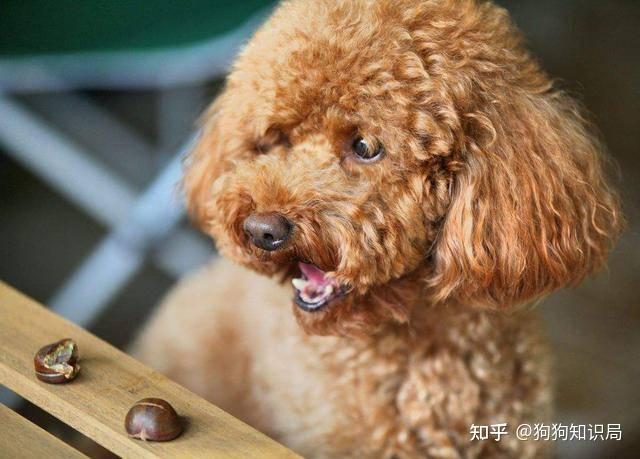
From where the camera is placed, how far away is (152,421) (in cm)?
85

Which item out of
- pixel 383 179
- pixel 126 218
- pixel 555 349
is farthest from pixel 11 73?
pixel 555 349

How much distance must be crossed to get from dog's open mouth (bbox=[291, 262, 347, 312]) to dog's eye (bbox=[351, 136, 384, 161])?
147mm

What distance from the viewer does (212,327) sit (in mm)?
1514

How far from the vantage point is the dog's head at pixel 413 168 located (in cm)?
105

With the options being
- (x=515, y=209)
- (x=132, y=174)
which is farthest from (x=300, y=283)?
(x=132, y=174)

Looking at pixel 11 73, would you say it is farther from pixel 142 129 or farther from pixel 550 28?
pixel 550 28

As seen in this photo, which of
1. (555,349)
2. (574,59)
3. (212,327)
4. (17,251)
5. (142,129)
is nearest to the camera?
(212,327)

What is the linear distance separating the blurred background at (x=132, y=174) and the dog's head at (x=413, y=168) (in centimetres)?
28

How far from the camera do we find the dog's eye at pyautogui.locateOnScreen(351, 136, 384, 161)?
107 centimetres

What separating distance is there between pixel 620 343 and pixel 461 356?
939 mm

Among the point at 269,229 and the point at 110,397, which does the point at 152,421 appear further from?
the point at 269,229

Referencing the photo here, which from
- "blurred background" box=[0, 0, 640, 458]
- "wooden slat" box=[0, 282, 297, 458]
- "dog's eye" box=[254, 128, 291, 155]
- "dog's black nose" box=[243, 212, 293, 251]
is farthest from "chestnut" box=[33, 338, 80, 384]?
"blurred background" box=[0, 0, 640, 458]

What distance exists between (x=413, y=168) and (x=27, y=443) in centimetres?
51

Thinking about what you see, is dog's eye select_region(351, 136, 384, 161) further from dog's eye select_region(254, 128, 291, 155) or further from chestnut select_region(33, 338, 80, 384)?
chestnut select_region(33, 338, 80, 384)
